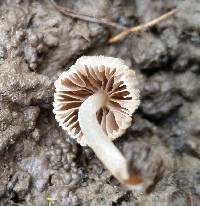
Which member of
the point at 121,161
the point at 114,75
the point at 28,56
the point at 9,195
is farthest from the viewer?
the point at 28,56

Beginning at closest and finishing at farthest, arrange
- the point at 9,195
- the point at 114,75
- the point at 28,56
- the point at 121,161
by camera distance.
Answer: the point at 121,161
the point at 114,75
the point at 9,195
the point at 28,56

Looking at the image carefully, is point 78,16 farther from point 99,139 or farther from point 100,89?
point 99,139

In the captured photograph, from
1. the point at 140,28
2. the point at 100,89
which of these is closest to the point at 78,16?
the point at 140,28

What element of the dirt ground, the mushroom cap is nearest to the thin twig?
the dirt ground

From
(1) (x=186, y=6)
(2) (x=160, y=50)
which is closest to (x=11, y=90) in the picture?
(2) (x=160, y=50)

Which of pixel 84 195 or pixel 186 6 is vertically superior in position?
pixel 186 6

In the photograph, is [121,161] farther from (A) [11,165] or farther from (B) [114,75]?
(A) [11,165]

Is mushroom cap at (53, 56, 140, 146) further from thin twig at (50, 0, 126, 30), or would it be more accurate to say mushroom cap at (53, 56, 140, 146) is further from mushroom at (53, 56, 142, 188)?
thin twig at (50, 0, 126, 30)

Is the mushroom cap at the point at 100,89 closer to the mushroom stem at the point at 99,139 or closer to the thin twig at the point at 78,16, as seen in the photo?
the mushroom stem at the point at 99,139
